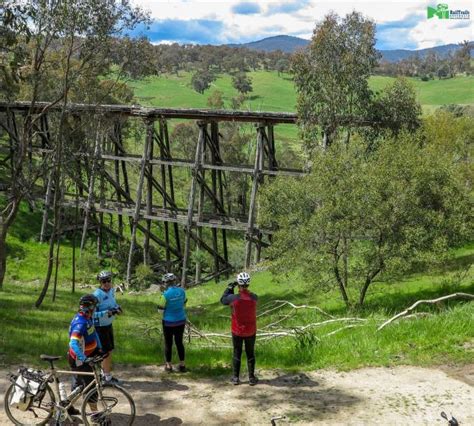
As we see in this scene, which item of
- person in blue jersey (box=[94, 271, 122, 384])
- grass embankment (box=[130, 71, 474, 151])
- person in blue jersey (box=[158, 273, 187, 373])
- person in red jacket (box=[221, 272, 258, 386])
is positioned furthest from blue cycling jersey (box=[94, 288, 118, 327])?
grass embankment (box=[130, 71, 474, 151])

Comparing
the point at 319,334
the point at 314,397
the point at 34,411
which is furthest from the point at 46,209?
the point at 314,397

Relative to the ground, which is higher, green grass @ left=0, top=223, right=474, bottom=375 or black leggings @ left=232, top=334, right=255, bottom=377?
black leggings @ left=232, top=334, right=255, bottom=377

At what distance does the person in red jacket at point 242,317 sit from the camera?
23.9 feet

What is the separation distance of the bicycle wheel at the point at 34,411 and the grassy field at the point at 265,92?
70484 mm

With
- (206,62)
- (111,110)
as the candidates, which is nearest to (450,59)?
(206,62)

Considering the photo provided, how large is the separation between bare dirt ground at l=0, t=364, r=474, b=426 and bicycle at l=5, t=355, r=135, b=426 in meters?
0.41

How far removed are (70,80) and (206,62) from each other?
100 m

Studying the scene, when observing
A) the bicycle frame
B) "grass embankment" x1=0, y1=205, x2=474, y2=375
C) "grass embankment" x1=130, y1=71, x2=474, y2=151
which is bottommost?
"grass embankment" x1=0, y1=205, x2=474, y2=375

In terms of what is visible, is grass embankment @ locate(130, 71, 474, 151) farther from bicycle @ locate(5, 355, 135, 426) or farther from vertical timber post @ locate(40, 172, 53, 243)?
bicycle @ locate(5, 355, 135, 426)

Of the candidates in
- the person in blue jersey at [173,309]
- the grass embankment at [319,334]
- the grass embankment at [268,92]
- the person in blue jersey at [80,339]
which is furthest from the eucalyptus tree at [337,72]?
the grass embankment at [268,92]

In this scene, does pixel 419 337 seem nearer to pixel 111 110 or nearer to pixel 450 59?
pixel 111 110

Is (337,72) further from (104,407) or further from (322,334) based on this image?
(104,407)

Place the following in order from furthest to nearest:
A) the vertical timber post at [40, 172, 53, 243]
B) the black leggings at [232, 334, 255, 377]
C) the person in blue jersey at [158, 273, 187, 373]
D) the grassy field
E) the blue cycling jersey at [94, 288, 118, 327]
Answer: the grassy field → the vertical timber post at [40, 172, 53, 243] → the person in blue jersey at [158, 273, 187, 373] → the black leggings at [232, 334, 255, 377] → the blue cycling jersey at [94, 288, 118, 327]

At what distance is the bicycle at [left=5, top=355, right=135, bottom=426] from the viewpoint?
Answer: 571 cm
